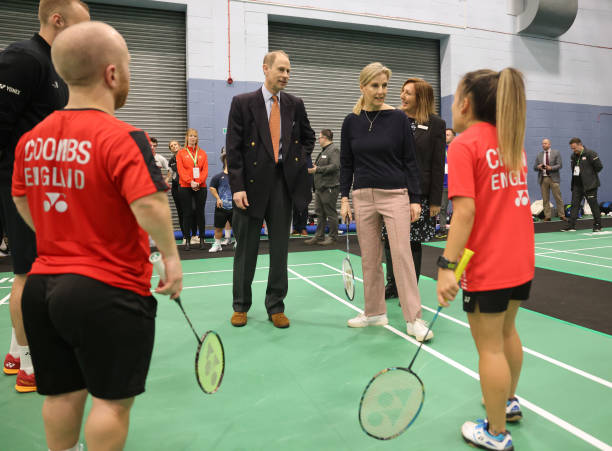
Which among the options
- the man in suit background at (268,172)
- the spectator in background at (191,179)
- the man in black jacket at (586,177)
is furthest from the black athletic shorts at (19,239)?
the man in black jacket at (586,177)

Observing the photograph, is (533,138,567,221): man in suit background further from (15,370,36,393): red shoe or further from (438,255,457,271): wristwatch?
(15,370,36,393): red shoe

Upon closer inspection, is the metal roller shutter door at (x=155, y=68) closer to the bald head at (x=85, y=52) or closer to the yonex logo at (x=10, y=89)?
the yonex logo at (x=10, y=89)

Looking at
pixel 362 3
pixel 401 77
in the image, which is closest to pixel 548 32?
pixel 401 77

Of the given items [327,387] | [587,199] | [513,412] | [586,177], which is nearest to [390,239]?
[327,387]

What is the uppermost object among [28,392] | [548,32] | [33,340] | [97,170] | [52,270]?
[548,32]

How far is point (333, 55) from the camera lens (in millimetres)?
11695

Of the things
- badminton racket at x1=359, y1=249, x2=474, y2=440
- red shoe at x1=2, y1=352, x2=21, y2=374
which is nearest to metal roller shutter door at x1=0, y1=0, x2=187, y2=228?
red shoe at x1=2, y1=352, x2=21, y2=374

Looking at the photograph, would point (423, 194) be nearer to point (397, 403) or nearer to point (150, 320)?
point (397, 403)

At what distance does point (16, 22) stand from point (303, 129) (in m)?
8.49

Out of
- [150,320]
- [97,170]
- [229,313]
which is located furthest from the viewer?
[229,313]

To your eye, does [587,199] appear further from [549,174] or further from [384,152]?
[384,152]

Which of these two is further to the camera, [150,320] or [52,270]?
[150,320]

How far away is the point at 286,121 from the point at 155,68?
7.60 meters

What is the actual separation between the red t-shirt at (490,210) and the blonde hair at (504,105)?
0.14 ft
